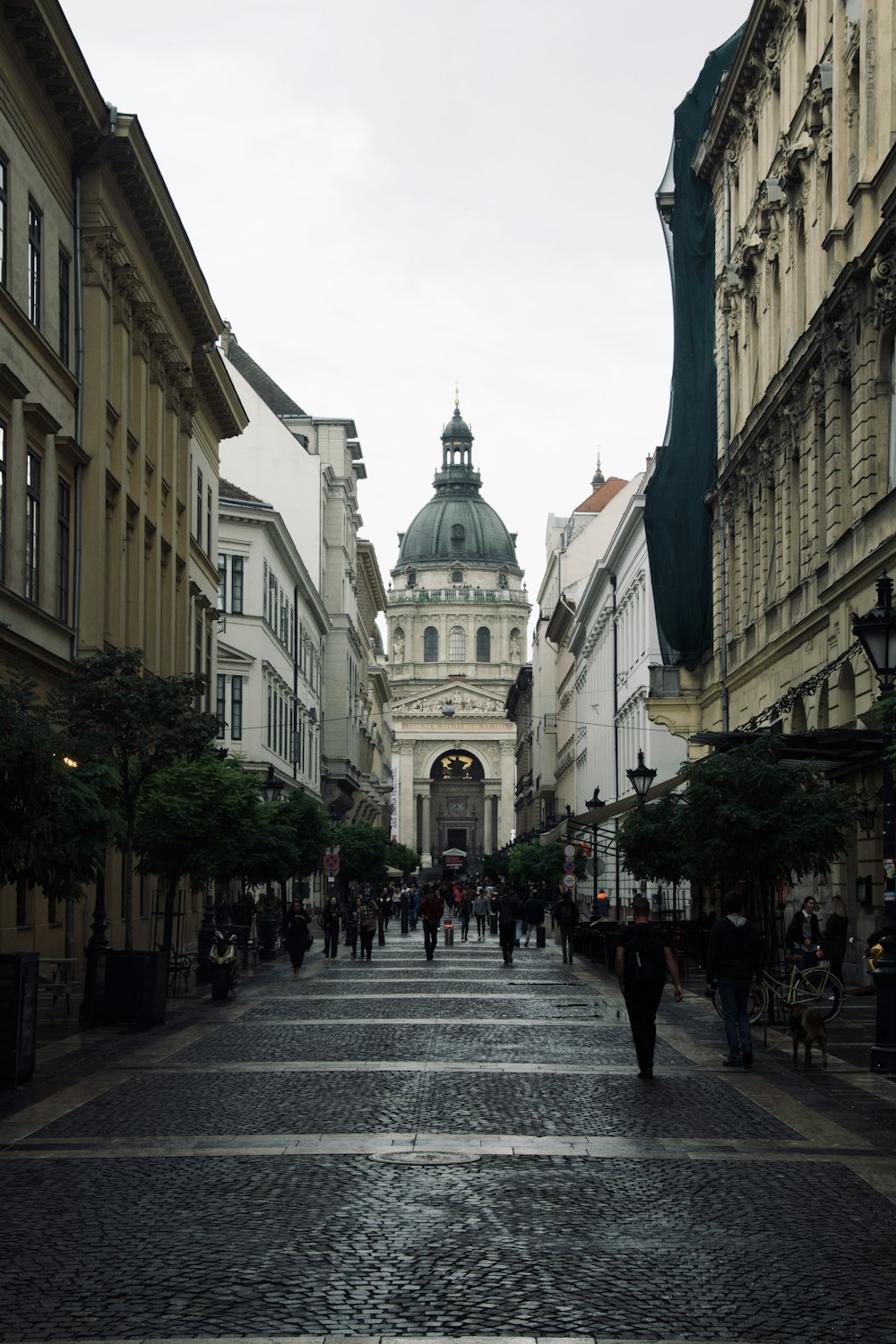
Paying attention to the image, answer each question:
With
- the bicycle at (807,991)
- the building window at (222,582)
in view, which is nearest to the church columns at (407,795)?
the building window at (222,582)

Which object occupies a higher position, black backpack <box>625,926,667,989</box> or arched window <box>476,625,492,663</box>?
arched window <box>476,625,492,663</box>

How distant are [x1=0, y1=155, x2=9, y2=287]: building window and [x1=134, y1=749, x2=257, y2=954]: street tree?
7086 mm

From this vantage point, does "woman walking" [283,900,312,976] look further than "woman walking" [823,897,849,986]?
Yes

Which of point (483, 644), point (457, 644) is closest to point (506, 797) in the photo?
point (483, 644)

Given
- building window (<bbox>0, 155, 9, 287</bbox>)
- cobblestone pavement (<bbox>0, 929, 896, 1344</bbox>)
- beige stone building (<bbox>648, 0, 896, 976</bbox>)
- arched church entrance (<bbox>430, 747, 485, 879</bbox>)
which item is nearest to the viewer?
cobblestone pavement (<bbox>0, 929, 896, 1344</bbox>)

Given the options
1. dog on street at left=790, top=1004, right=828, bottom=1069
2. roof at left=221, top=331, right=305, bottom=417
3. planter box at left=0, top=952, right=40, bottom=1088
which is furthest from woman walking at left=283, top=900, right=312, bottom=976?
roof at left=221, top=331, right=305, bottom=417

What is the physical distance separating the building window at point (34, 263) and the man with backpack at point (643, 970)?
14364mm

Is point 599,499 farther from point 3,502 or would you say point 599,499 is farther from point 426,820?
point 3,502

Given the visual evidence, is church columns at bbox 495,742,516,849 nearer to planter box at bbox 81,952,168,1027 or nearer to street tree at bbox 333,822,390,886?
street tree at bbox 333,822,390,886

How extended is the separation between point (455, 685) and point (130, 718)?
14971cm

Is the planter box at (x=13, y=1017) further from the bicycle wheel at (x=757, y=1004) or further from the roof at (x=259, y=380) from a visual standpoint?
the roof at (x=259, y=380)

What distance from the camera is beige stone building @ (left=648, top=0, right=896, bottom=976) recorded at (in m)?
25.3

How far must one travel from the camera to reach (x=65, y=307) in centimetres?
2858

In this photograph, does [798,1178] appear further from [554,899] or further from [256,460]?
[256,460]
